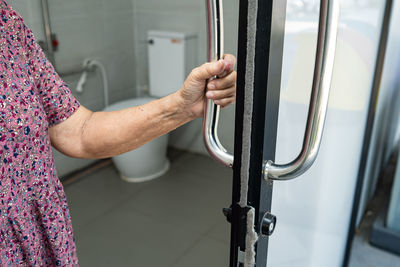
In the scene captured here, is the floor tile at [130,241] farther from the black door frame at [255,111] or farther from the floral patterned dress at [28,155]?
the black door frame at [255,111]

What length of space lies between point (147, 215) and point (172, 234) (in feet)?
0.71

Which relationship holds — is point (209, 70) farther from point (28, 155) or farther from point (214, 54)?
point (28, 155)

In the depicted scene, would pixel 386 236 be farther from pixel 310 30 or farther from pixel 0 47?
pixel 0 47

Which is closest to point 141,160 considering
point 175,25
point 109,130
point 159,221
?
point 159,221

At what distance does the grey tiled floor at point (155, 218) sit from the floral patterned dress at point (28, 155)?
0.97 metres

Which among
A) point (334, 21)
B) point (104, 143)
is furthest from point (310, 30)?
point (104, 143)

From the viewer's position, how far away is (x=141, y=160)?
2.31 meters

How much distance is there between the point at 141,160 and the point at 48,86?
4.99 feet

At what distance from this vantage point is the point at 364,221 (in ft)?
6.66

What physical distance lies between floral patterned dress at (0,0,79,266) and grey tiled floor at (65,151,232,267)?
0.97 meters

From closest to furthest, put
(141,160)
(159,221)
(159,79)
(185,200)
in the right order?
(159,221) → (185,200) → (141,160) → (159,79)

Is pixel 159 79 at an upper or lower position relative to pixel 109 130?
lower

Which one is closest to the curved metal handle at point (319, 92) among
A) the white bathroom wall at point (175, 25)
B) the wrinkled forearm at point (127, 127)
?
the wrinkled forearm at point (127, 127)

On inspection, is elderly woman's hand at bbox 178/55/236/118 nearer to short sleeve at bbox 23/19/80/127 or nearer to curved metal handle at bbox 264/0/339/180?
curved metal handle at bbox 264/0/339/180
